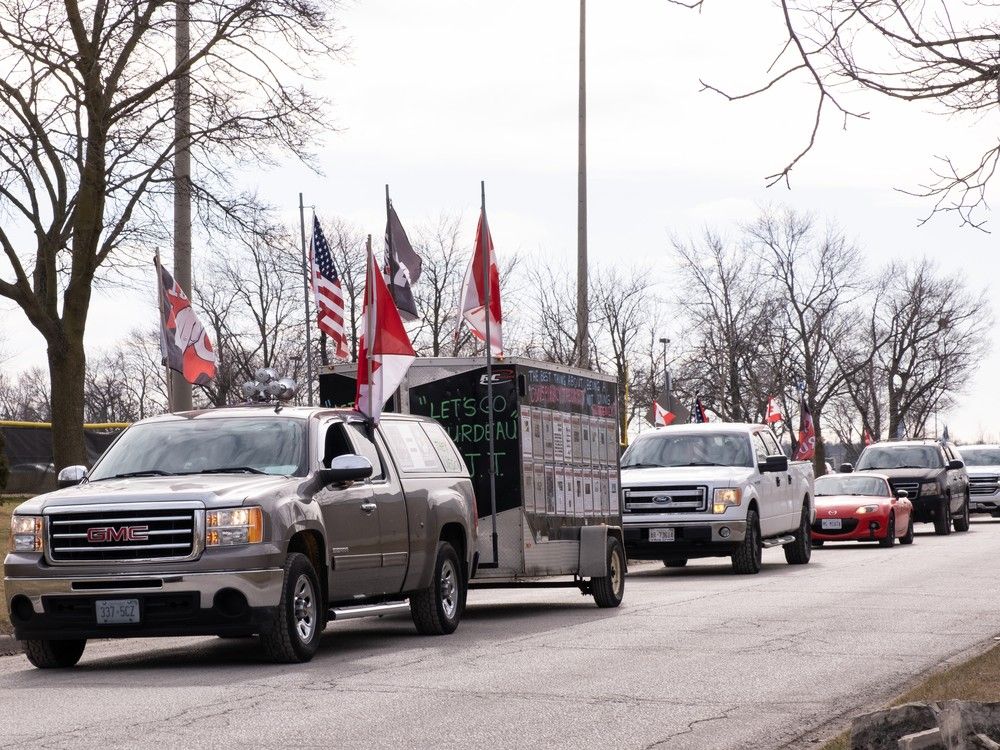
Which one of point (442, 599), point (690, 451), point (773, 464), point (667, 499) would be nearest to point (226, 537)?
point (442, 599)

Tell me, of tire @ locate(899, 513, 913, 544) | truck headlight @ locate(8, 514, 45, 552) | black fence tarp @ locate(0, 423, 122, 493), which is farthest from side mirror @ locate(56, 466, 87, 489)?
black fence tarp @ locate(0, 423, 122, 493)

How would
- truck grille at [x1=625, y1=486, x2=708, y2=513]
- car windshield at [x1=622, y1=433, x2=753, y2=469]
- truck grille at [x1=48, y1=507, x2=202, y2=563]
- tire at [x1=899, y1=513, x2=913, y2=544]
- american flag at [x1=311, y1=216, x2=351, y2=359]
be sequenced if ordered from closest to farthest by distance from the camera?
truck grille at [x1=48, y1=507, x2=202, y2=563] < truck grille at [x1=625, y1=486, x2=708, y2=513] < car windshield at [x1=622, y1=433, x2=753, y2=469] < american flag at [x1=311, y1=216, x2=351, y2=359] < tire at [x1=899, y1=513, x2=913, y2=544]

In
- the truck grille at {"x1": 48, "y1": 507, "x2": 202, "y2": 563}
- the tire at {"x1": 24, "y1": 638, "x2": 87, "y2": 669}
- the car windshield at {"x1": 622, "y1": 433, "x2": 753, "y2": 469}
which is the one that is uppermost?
the car windshield at {"x1": 622, "y1": 433, "x2": 753, "y2": 469}

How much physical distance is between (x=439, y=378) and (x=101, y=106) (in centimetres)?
931

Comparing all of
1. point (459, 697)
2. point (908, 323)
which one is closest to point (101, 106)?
point (459, 697)

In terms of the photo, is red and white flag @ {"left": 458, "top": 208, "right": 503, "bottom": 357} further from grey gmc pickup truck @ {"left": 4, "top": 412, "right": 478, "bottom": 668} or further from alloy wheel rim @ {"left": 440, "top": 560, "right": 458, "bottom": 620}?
grey gmc pickup truck @ {"left": 4, "top": 412, "right": 478, "bottom": 668}

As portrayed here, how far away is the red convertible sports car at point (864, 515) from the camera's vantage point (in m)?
29.2

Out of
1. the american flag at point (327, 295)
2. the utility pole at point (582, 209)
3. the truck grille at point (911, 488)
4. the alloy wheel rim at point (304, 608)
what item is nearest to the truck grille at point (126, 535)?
the alloy wheel rim at point (304, 608)

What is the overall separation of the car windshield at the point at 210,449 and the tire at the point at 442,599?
2.03m

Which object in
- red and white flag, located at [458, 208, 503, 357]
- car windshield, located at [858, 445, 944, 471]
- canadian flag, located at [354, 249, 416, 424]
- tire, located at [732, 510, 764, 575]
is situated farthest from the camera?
car windshield, located at [858, 445, 944, 471]

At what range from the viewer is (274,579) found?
11242mm

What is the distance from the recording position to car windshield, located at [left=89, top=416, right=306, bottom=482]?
12289 mm

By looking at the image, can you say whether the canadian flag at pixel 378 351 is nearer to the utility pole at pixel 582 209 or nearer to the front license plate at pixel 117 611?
the front license plate at pixel 117 611

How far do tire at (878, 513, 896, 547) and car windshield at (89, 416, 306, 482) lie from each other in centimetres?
1865
